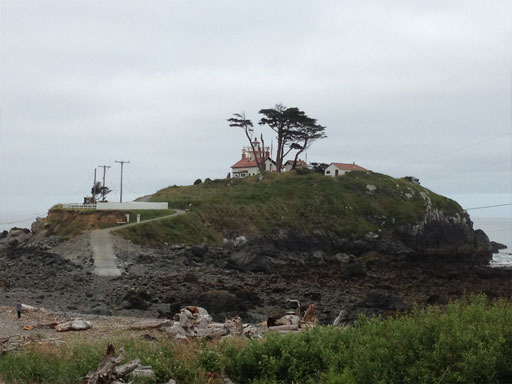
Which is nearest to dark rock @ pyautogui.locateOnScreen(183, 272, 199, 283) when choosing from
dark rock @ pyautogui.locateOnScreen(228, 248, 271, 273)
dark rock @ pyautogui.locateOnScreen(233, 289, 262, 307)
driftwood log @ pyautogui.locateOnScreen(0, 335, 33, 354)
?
dark rock @ pyautogui.locateOnScreen(228, 248, 271, 273)

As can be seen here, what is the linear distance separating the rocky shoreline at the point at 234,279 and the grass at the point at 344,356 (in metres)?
5.88

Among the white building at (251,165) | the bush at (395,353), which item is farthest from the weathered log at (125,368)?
the white building at (251,165)

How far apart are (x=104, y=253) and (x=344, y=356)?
109ft

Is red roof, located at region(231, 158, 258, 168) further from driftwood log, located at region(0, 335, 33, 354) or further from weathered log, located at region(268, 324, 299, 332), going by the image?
driftwood log, located at region(0, 335, 33, 354)

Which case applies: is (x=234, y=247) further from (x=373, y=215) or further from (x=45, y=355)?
(x=45, y=355)

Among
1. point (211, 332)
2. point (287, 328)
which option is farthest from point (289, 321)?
point (211, 332)

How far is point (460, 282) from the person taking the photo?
1359 inches

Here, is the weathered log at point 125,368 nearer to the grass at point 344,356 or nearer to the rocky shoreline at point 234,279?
the grass at point 344,356

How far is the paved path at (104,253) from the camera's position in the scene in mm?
34844

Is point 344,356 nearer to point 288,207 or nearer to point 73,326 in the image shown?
point 73,326

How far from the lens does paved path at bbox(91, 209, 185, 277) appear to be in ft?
114

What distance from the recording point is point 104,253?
3956 cm

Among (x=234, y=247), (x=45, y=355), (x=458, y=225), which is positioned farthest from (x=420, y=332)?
(x=458, y=225)

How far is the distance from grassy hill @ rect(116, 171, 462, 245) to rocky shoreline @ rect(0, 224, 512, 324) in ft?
8.54
